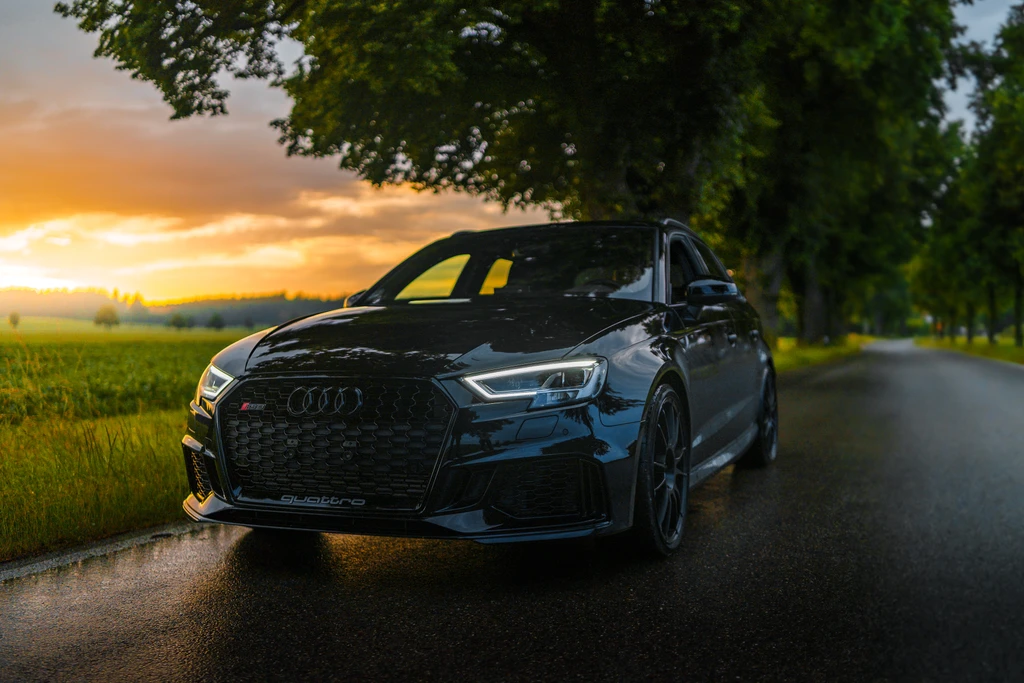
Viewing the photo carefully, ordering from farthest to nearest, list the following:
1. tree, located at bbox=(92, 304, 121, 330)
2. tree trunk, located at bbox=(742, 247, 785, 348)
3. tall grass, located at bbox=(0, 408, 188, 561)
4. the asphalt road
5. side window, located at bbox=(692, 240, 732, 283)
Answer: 1. tree trunk, located at bbox=(742, 247, 785, 348)
2. tree, located at bbox=(92, 304, 121, 330)
3. side window, located at bbox=(692, 240, 732, 283)
4. tall grass, located at bbox=(0, 408, 188, 561)
5. the asphalt road

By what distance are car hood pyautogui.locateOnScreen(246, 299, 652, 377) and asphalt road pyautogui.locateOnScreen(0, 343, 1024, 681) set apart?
957mm

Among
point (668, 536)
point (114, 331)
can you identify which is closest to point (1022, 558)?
point (668, 536)

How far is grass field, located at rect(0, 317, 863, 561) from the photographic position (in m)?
5.39

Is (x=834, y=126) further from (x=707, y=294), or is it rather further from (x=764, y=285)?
(x=707, y=294)

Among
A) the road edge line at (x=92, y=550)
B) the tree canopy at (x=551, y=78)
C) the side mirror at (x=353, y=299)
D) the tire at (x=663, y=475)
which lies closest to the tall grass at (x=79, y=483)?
the road edge line at (x=92, y=550)

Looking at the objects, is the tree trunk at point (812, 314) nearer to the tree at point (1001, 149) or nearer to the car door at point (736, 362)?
the tree at point (1001, 149)

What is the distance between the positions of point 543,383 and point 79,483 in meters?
3.16

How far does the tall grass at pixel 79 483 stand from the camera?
5301 mm

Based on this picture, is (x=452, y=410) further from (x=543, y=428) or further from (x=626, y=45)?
(x=626, y=45)

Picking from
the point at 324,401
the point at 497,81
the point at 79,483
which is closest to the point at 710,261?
the point at 324,401

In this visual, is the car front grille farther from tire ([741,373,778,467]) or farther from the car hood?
tire ([741,373,778,467])

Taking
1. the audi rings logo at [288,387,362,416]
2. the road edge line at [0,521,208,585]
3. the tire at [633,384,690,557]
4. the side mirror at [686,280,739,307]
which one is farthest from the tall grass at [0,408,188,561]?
the side mirror at [686,280,739,307]

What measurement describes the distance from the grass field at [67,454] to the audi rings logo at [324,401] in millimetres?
1904

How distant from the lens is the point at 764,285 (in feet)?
102
